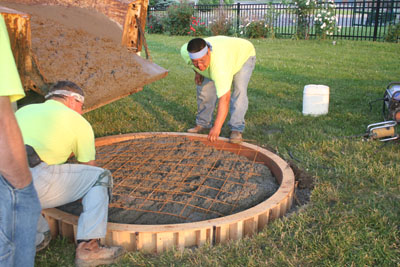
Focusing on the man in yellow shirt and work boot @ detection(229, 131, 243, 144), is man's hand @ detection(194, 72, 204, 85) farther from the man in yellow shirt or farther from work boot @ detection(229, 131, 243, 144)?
the man in yellow shirt

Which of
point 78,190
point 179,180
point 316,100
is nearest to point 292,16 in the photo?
point 316,100

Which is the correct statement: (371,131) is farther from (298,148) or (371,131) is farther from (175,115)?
(175,115)

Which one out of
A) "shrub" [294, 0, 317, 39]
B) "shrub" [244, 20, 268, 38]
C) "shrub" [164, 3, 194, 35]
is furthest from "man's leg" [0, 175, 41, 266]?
"shrub" [164, 3, 194, 35]

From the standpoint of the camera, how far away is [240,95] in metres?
4.32

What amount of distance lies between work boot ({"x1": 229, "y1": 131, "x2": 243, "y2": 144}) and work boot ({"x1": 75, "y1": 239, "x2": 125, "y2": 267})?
202 cm

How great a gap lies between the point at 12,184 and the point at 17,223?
16 cm

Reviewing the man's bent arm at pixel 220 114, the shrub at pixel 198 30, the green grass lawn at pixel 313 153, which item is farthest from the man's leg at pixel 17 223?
the shrub at pixel 198 30

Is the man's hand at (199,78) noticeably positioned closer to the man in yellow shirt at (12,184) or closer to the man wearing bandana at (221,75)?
the man wearing bandana at (221,75)

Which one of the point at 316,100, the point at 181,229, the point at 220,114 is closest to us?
the point at 181,229

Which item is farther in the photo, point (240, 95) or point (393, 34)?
point (393, 34)

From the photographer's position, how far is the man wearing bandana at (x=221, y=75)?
11.7 ft

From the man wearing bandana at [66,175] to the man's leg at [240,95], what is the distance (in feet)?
7.27

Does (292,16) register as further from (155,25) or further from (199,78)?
(199,78)

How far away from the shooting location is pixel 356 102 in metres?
5.92
